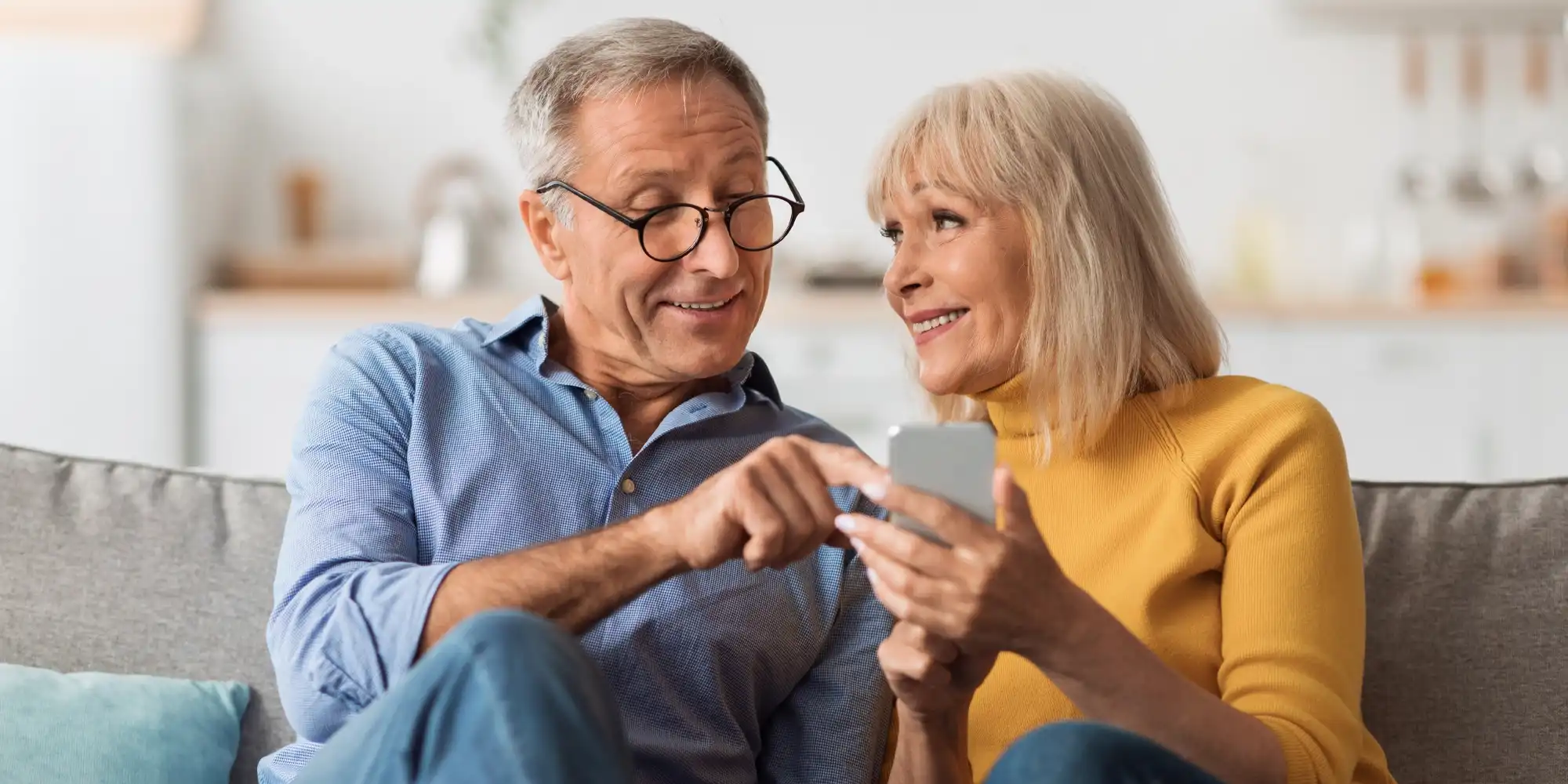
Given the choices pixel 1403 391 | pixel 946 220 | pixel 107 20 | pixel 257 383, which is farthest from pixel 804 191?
pixel 946 220

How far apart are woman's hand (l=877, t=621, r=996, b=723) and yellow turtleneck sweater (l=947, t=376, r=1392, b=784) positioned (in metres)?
0.19

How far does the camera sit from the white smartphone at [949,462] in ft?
4.15

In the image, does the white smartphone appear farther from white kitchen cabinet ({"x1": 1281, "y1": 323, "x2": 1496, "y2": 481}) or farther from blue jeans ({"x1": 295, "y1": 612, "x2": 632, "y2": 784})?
white kitchen cabinet ({"x1": 1281, "y1": 323, "x2": 1496, "y2": 481})

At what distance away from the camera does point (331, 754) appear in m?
1.24

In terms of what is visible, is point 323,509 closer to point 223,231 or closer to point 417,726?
point 417,726

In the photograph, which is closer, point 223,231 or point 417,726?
point 417,726

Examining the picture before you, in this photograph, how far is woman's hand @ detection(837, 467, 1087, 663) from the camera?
126 cm

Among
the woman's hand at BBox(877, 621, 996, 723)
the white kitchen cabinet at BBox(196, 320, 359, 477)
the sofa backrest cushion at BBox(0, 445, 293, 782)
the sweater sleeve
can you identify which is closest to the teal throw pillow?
the sofa backrest cushion at BBox(0, 445, 293, 782)

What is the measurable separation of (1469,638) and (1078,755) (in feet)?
2.55

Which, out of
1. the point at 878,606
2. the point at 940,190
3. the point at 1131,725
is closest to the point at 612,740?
the point at 1131,725

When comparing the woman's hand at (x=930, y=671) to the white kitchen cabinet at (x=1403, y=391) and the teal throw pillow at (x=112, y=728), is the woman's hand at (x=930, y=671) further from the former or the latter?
the white kitchen cabinet at (x=1403, y=391)

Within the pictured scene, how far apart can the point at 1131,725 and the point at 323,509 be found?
2.62 feet

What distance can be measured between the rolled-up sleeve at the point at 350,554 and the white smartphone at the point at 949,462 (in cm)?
45

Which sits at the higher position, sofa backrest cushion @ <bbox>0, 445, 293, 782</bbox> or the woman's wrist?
the woman's wrist
